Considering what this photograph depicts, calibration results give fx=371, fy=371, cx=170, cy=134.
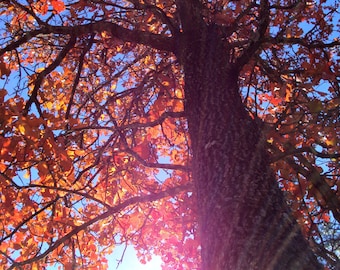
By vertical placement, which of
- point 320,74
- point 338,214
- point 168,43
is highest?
point 168,43

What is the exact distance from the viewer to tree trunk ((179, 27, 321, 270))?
5.72 ft

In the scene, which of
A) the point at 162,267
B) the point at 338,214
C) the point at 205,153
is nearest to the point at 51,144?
the point at 205,153

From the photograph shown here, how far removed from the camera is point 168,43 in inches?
142

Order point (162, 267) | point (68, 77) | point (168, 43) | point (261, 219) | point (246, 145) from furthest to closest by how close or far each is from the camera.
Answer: point (68, 77) < point (162, 267) < point (168, 43) < point (246, 145) < point (261, 219)

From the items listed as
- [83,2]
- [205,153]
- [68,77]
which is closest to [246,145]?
[205,153]

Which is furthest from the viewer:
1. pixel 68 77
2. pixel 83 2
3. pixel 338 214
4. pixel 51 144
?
pixel 68 77

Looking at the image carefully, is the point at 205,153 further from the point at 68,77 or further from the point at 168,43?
the point at 68,77

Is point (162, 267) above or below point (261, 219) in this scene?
above

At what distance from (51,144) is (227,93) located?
1492 mm

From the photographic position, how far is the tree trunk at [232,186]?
1.74 meters

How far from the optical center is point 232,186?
6.93 ft

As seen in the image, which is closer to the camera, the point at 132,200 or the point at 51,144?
the point at 132,200

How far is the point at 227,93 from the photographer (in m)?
2.84

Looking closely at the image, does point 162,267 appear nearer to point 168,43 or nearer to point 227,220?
point 168,43
